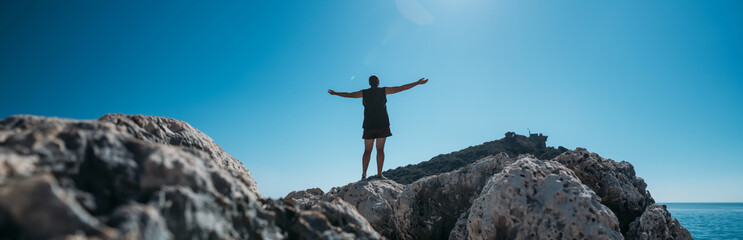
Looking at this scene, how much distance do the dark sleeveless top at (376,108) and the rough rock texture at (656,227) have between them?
4688 mm

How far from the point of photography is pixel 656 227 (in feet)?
17.2

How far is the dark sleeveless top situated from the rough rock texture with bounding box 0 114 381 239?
5789 millimetres

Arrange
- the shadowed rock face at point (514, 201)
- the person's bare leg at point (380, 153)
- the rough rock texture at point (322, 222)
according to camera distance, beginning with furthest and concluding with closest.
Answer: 1. the person's bare leg at point (380, 153)
2. the shadowed rock face at point (514, 201)
3. the rough rock texture at point (322, 222)

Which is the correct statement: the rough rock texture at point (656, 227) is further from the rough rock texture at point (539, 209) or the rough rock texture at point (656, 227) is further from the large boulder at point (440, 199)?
the large boulder at point (440, 199)

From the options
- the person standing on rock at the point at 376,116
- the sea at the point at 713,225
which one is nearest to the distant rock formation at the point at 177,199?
the person standing on rock at the point at 376,116

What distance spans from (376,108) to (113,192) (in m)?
6.68

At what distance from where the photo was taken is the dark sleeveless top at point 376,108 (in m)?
8.35

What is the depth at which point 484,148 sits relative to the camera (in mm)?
29047

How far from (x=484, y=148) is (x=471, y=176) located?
23.3 metres

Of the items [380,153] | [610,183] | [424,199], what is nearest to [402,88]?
[380,153]

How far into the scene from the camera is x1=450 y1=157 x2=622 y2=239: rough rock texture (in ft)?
13.7

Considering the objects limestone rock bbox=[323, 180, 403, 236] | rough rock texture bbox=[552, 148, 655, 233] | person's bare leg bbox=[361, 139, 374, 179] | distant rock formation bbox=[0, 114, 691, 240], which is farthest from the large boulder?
person's bare leg bbox=[361, 139, 374, 179]

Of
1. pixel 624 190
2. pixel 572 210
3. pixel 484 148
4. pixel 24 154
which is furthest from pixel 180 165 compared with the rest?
pixel 484 148

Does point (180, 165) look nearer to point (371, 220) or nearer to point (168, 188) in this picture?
point (168, 188)
